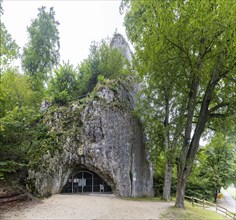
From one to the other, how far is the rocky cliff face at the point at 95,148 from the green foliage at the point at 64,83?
136 centimetres

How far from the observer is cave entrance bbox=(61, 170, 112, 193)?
14734 millimetres

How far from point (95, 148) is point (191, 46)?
8.79 meters

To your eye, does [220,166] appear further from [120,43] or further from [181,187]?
[120,43]

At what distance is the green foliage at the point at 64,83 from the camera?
57.8 ft

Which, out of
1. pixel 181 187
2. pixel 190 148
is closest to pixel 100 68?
pixel 190 148

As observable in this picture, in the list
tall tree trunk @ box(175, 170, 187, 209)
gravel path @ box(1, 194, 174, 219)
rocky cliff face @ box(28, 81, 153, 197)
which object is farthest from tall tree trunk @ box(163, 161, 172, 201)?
gravel path @ box(1, 194, 174, 219)

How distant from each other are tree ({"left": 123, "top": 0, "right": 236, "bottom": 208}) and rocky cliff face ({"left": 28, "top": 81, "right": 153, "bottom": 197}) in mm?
5001

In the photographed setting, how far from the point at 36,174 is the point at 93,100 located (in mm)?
6546

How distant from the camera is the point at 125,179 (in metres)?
14.5

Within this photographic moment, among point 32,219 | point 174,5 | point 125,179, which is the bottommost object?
point 32,219

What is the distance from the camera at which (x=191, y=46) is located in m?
9.82

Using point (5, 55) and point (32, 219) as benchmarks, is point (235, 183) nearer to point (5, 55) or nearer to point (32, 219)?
point (32, 219)

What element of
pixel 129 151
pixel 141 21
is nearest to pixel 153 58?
pixel 141 21

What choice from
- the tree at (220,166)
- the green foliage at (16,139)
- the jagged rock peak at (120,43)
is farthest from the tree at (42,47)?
the tree at (220,166)
